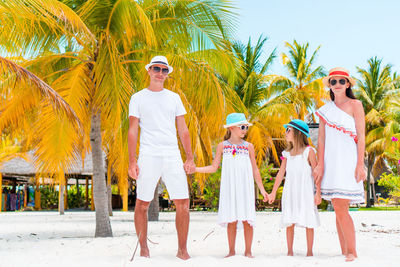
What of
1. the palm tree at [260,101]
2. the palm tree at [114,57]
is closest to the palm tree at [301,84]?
the palm tree at [260,101]

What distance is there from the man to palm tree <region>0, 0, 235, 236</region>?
239 centimetres

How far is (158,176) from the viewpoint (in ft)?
14.4

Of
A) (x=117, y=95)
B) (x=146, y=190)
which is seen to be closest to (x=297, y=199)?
(x=146, y=190)

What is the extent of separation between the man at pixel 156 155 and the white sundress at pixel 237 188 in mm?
408

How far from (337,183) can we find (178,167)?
1505 mm

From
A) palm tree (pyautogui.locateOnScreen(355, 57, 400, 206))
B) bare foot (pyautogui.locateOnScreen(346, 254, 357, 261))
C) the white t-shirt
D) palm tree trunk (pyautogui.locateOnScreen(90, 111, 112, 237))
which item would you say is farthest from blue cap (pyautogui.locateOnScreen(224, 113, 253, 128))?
palm tree (pyautogui.locateOnScreen(355, 57, 400, 206))

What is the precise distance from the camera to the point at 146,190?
4.34m

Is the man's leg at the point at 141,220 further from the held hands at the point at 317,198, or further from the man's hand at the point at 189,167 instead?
the held hands at the point at 317,198

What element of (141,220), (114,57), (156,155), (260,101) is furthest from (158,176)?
(260,101)

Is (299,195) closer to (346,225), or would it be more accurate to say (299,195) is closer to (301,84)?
(346,225)

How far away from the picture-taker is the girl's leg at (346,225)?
4.23 meters

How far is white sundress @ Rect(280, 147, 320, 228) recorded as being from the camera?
4.61 meters

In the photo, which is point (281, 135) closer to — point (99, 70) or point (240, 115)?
point (99, 70)

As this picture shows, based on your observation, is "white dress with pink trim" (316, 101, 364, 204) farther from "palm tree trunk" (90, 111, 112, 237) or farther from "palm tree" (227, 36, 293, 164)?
"palm tree" (227, 36, 293, 164)
